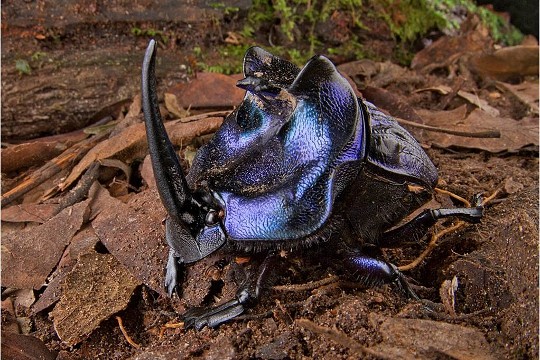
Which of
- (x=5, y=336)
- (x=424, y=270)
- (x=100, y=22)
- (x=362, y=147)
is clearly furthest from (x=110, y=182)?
(x=424, y=270)

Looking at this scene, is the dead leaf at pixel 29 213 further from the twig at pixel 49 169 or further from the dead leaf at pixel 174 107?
the dead leaf at pixel 174 107

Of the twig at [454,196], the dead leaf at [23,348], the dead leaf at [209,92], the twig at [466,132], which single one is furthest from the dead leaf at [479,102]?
the dead leaf at [23,348]

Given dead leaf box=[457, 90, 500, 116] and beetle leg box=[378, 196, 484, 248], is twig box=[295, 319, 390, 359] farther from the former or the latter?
dead leaf box=[457, 90, 500, 116]

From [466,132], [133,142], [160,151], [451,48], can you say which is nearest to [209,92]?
[133,142]

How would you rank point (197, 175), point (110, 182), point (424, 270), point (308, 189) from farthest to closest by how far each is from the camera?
1. point (110, 182)
2. point (424, 270)
3. point (197, 175)
4. point (308, 189)

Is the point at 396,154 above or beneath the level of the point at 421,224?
above

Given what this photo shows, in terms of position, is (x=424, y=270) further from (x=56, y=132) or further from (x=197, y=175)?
(x=56, y=132)

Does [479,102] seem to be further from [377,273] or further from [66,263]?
[66,263]
